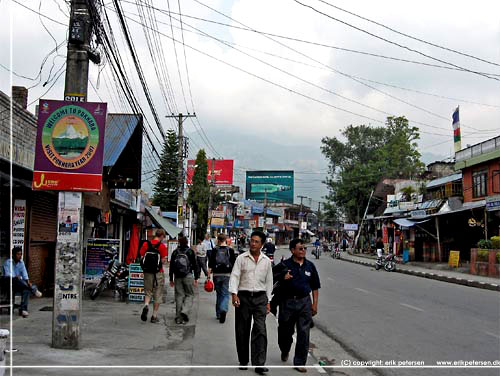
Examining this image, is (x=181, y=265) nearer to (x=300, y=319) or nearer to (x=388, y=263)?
(x=300, y=319)

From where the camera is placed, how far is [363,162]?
2670 inches

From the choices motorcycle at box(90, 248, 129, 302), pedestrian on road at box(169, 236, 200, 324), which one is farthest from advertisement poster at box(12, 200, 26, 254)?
A: pedestrian on road at box(169, 236, 200, 324)

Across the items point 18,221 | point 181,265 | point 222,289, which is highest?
point 18,221

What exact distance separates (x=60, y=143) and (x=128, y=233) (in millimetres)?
18778

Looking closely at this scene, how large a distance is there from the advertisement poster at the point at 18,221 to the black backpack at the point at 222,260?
4.85 metres

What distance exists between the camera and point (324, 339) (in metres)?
10.2

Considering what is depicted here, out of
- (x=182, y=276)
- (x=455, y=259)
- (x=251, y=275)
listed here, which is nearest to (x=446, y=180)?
(x=455, y=259)

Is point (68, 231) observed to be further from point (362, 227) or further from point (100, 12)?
point (362, 227)

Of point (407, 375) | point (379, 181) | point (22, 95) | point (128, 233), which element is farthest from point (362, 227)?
point (407, 375)

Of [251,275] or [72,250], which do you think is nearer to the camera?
[251,275]

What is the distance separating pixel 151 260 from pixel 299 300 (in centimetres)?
476

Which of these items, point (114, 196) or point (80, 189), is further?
point (114, 196)

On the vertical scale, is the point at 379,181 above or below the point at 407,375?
above

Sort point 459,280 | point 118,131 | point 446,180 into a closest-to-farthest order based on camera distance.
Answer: point 118,131
point 459,280
point 446,180
